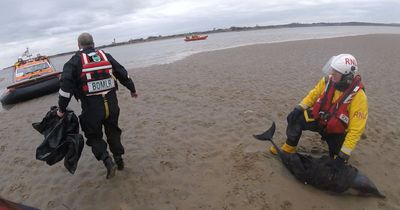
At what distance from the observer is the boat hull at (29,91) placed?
12.2m

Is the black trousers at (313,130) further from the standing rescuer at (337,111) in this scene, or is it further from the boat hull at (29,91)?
the boat hull at (29,91)

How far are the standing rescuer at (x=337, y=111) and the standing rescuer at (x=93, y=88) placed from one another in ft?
9.25

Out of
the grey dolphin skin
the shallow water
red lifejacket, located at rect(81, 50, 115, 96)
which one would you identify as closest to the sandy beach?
the grey dolphin skin

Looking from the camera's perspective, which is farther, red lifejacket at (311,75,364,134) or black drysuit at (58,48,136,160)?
red lifejacket at (311,75,364,134)

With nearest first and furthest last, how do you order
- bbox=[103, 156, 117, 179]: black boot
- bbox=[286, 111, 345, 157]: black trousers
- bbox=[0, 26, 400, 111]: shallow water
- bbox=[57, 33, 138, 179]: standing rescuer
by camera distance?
1. bbox=[57, 33, 138, 179]: standing rescuer
2. bbox=[103, 156, 117, 179]: black boot
3. bbox=[286, 111, 345, 157]: black trousers
4. bbox=[0, 26, 400, 111]: shallow water

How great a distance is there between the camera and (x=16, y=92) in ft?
39.9

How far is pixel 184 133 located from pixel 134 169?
5.44ft

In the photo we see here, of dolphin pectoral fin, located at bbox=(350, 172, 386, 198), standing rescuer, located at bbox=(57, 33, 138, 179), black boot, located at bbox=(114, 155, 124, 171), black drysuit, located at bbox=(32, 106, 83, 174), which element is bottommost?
dolphin pectoral fin, located at bbox=(350, 172, 386, 198)

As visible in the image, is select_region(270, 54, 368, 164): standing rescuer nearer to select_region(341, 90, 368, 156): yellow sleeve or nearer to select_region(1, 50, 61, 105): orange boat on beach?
select_region(341, 90, 368, 156): yellow sleeve

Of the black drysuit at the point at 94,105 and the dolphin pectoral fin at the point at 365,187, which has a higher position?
the black drysuit at the point at 94,105

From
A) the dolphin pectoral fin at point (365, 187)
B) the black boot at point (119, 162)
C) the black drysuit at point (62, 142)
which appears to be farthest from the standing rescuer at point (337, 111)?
the black drysuit at point (62, 142)

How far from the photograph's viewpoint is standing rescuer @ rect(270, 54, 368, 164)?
4203 mm

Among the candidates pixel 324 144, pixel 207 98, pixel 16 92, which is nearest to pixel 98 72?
pixel 324 144

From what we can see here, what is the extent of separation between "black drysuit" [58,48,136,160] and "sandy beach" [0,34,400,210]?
62cm
